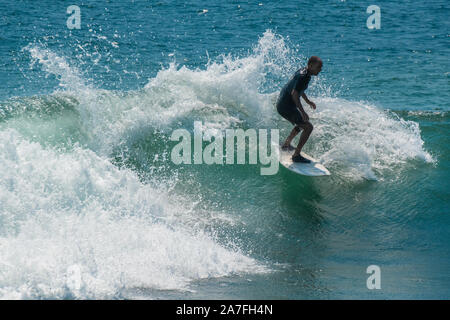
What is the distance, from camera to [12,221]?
20.7 feet

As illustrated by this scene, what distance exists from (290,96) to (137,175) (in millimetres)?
2822

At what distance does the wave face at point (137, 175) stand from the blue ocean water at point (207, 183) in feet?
0.09

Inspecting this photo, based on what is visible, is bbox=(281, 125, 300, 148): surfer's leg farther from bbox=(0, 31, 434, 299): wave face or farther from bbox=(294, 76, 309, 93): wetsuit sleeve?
bbox=(294, 76, 309, 93): wetsuit sleeve

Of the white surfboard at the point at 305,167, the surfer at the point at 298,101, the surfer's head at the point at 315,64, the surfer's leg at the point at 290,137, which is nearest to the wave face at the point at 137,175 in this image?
the white surfboard at the point at 305,167

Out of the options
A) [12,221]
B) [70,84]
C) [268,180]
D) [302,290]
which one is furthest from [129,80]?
[302,290]

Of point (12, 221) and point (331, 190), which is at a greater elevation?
point (331, 190)

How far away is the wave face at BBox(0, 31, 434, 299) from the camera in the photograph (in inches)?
219

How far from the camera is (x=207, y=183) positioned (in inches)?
358

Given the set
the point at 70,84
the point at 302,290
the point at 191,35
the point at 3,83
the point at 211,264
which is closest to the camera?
the point at 302,290

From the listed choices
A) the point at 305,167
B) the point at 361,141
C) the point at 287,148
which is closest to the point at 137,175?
the point at 287,148

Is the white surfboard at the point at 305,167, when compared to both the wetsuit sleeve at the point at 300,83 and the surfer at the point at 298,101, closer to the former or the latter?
the surfer at the point at 298,101

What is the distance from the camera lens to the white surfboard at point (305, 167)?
358 inches

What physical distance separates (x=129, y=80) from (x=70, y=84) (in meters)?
4.33
